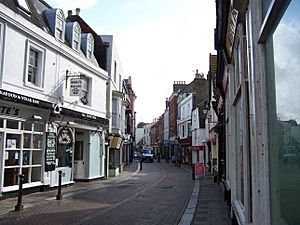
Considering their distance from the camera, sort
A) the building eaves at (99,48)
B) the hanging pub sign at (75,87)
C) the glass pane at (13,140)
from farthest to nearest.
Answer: the building eaves at (99,48), the hanging pub sign at (75,87), the glass pane at (13,140)

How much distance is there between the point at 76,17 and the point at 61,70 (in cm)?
1086

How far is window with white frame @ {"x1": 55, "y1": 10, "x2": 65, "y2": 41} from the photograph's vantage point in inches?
706

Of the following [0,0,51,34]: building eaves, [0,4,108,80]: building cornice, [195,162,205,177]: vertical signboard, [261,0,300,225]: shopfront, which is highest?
[0,0,51,34]: building eaves

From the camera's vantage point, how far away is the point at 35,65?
51.1 feet

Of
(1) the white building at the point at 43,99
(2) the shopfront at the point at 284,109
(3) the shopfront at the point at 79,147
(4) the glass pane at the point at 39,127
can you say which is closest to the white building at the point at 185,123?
(3) the shopfront at the point at 79,147

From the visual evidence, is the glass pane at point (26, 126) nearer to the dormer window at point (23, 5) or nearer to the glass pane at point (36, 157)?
the glass pane at point (36, 157)

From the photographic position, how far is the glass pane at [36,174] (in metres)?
15.2

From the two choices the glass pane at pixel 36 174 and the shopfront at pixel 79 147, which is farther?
the shopfront at pixel 79 147

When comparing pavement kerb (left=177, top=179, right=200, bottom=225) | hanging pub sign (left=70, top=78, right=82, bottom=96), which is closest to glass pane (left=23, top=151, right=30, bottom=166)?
hanging pub sign (left=70, top=78, right=82, bottom=96)

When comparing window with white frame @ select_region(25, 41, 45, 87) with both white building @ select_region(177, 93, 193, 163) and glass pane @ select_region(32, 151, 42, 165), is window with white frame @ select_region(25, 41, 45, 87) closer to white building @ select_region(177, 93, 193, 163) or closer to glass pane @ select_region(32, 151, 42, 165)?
glass pane @ select_region(32, 151, 42, 165)

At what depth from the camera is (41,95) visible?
15555 millimetres

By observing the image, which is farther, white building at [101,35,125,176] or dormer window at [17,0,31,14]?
white building at [101,35,125,176]

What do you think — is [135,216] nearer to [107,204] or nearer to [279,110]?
[107,204]

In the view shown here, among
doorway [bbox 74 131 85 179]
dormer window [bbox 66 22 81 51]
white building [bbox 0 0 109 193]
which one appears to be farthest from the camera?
doorway [bbox 74 131 85 179]
